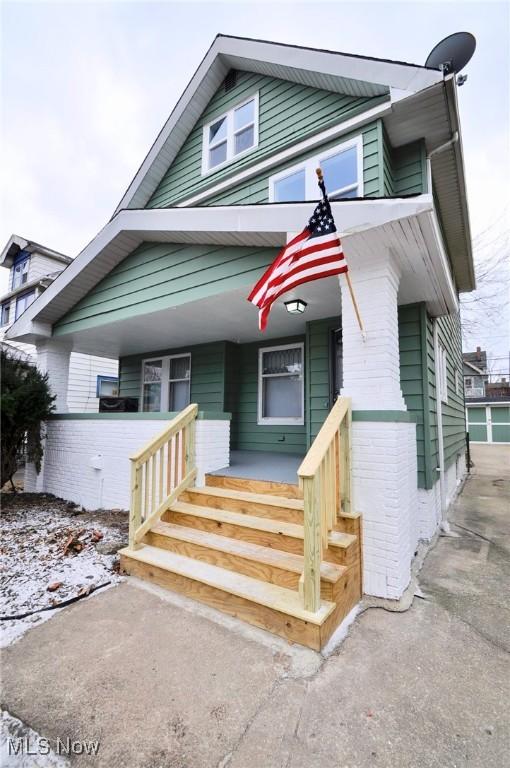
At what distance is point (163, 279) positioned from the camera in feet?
16.5

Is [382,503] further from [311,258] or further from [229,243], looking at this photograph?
[229,243]

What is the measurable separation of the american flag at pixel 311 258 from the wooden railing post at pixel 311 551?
1.34 metres

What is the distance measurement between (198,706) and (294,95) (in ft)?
24.0

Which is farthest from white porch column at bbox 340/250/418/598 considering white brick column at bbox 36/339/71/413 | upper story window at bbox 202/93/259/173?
white brick column at bbox 36/339/71/413

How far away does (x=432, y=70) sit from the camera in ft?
12.9

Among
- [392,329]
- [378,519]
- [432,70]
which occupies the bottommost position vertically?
[378,519]

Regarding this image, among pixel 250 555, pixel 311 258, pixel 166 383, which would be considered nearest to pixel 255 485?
pixel 250 555

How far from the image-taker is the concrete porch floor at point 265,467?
388 cm

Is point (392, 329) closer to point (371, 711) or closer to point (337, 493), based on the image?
point (337, 493)

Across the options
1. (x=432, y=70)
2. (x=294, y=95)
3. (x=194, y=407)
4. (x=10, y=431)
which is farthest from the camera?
(x=10, y=431)

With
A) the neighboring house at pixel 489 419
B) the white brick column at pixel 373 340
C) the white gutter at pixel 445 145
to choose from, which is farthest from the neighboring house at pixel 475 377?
the white brick column at pixel 373 340

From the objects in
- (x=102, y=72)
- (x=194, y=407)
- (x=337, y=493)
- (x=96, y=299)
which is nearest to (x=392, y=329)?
(x=337, y=493)

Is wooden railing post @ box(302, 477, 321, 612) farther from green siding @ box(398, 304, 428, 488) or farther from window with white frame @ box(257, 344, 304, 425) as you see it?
window with white frame @ box(257, 344, 304, 425)

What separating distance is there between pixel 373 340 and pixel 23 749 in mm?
3417
